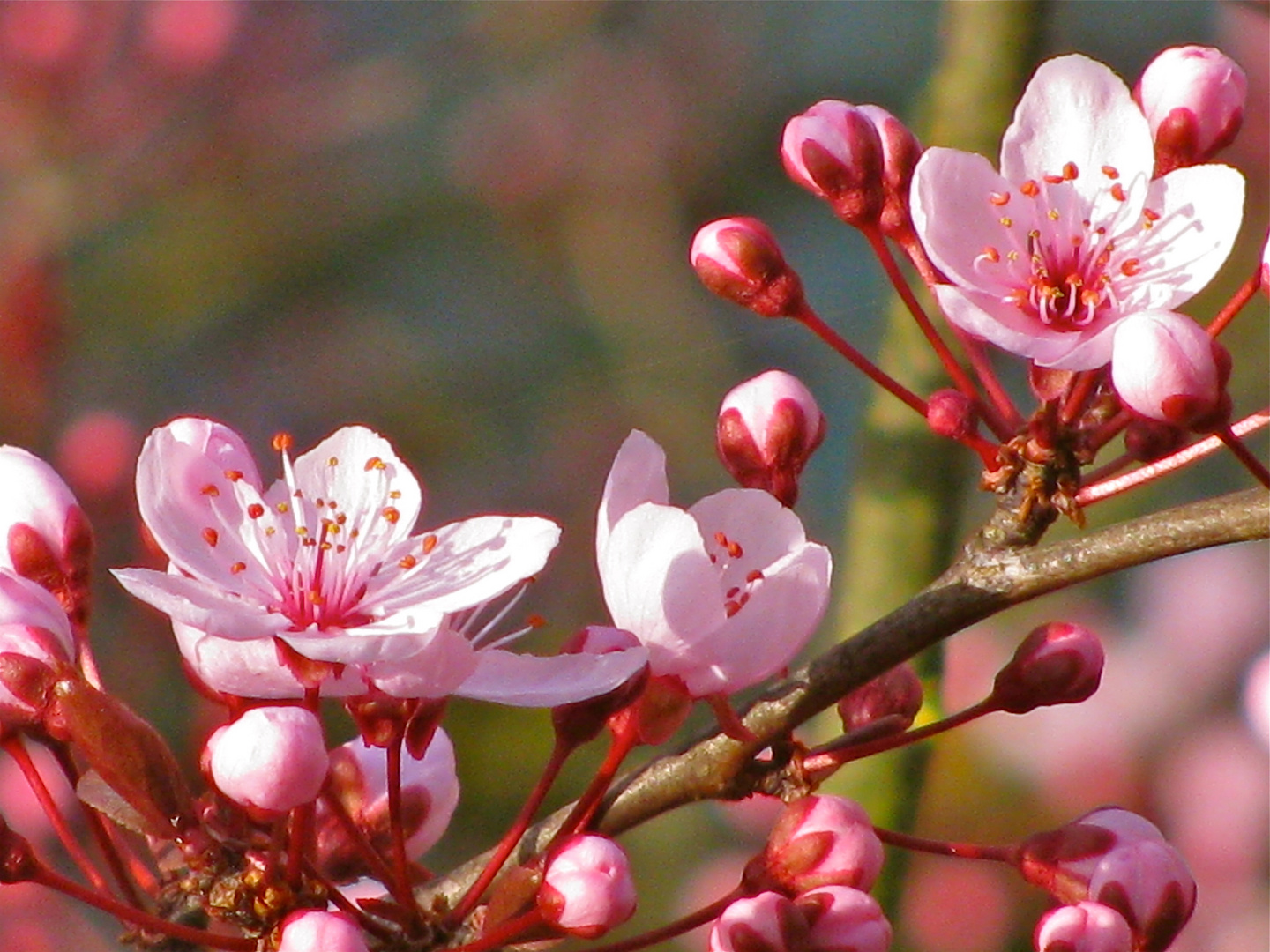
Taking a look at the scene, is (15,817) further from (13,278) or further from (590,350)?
(590,350)

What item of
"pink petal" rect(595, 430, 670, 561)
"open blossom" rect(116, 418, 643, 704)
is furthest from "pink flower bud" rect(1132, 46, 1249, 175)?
"open blossom" rect(116, 418, 643, 704)

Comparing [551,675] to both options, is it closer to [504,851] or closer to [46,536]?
→ [504,851]

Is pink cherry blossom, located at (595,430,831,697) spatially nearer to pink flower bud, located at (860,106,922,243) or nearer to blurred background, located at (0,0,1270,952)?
pink flower bud, located at (860,106,922,243)

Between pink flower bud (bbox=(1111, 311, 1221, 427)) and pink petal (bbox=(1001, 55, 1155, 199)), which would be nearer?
pink flower bud (bbox=(1111, 311, 1221, 427))

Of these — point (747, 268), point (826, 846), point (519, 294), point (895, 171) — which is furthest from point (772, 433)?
point (519, 294)

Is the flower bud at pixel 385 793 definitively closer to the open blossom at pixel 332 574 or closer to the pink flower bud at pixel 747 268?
the open blossom at pixel 332 574

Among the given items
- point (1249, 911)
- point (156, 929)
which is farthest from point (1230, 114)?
point (1249, 911)

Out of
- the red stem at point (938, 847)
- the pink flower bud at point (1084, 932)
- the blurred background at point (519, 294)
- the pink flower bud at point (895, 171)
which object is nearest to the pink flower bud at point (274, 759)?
the red stem at point (938, 847)
